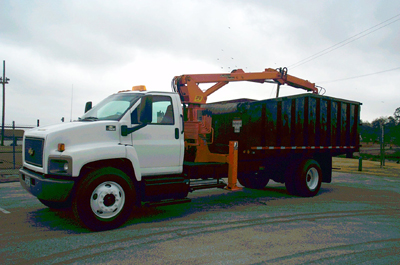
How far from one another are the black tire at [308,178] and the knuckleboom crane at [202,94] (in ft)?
8.59

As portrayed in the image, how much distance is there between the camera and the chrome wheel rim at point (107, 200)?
5.34m

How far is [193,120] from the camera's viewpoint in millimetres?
7500

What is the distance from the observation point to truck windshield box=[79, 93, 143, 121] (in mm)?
5964

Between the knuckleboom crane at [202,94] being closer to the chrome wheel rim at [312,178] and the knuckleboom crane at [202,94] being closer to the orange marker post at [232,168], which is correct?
the orange marker post at [232,168]

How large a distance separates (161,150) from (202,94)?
3.03 meters

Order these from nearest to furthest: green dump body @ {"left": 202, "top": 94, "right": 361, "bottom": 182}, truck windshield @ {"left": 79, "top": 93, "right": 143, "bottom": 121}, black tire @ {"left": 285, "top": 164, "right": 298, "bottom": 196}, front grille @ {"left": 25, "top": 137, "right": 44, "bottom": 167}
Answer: front grille @ {"left": 25, "top": 137, "right": 44, "bottom": 167} → truck windshield @ {"left": 79, "top": 93, "right": 143, "bottom": 121} → green dump body @ {"left": 202, "top": 94, "right": 361, "bottom": 182} → black tire @ {"left": 285, "top": 164, "right": 298, "bottom": 196}

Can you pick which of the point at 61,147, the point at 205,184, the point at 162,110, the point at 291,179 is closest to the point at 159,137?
the point at 162,110

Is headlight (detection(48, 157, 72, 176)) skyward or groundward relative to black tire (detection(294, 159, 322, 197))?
skyward

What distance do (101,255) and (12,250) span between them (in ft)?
4.17

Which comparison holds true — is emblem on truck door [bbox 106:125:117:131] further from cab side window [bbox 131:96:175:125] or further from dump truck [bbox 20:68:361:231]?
cab side window [bbox 131:96:175:125]

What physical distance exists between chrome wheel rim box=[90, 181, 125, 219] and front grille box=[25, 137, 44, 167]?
3.54ft

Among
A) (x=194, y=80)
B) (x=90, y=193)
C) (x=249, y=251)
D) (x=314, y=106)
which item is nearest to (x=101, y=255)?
(x=90, y=193)

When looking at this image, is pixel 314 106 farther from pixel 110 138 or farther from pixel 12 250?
pixel 12 250

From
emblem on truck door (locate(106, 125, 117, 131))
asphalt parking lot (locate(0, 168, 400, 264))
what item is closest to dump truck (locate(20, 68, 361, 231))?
emblem on truck door (locate(106, 125, 117, 131))
